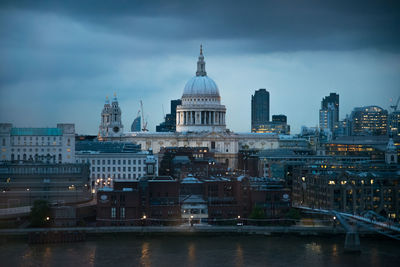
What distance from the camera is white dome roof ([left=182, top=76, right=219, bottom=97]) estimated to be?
412 feet

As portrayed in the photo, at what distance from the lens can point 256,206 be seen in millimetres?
61094

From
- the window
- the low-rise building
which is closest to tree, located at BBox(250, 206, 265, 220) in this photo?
the window

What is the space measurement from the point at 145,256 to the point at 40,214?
10.7 meters

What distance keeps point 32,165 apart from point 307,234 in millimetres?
21930

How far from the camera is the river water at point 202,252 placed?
4900cm

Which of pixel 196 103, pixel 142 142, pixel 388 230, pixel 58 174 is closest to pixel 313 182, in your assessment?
pixel 388 230

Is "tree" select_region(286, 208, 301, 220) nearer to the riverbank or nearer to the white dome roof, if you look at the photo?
the riverbank

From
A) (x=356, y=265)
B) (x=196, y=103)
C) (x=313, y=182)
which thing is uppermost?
(x=196, y=103)

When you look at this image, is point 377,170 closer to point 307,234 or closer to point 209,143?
point 307,234

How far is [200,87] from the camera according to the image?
12600 centimetres

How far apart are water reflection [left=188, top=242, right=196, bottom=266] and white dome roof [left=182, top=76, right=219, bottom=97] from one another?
71.5m

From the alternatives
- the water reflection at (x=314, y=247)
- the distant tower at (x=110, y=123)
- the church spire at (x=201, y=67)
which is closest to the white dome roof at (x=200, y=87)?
the church spire at (x=201, y=67)

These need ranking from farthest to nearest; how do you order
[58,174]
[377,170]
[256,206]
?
[377,170] < [58,174] < [256,206]

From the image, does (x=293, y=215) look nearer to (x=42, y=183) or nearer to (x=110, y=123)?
(x=42, y=183)
